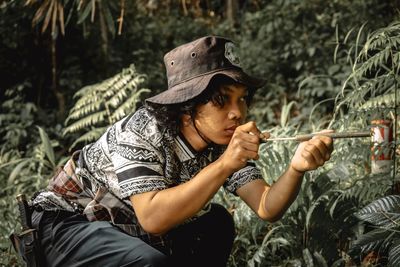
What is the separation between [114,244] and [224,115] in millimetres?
571

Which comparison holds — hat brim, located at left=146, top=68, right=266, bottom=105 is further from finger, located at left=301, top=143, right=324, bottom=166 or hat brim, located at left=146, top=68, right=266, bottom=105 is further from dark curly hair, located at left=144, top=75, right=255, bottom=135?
finger, located at left=301, top=143, right=324, bottom=166

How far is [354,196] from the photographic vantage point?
2777 mm

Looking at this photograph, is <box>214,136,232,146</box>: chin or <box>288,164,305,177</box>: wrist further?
<box>214,136,232,146</box>: chin

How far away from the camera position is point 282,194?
1.79m

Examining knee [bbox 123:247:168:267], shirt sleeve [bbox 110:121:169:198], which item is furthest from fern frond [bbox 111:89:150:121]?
knee [bbox 123:247:168:267]

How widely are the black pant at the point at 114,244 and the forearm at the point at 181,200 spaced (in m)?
0.14

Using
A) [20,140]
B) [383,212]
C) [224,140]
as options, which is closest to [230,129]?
[224,140]

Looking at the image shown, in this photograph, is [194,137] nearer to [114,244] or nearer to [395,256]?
[114,244]

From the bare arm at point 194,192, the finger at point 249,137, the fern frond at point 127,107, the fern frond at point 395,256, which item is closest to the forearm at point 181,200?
the bare arm at point 194,192

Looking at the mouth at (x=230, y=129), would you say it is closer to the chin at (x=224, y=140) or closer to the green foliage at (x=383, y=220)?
the chin at (x=224, y=140)

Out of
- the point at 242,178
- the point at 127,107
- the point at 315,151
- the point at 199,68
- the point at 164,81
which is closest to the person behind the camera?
the point at 315,151

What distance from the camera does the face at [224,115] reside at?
179 centimetres

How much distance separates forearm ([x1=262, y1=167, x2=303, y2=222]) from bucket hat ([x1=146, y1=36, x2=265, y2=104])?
0.33 metres

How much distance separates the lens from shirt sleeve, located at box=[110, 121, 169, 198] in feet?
5.66
